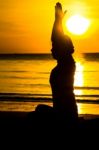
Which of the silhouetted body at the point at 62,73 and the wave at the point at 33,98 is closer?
the silhouetted body at the point at 62,73

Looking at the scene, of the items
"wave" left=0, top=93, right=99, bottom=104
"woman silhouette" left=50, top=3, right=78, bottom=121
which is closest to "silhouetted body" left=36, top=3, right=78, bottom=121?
"woman silhouette" left=50, top=3, right=78, bottom=121

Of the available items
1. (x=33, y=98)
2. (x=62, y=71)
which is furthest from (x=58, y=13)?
(x=33, y=98)

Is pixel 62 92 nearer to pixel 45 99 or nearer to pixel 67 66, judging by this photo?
pixel 67 66

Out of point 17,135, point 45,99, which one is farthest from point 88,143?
point 45,99

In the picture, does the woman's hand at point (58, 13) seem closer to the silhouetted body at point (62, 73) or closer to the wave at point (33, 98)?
the silhouetted body at point (62, 73)

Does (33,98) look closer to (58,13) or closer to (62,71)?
(62,71)

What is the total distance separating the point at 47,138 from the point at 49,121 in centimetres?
40

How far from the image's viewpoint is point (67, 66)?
348 inches

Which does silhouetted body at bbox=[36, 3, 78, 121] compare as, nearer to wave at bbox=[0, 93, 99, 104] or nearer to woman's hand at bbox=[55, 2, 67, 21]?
woman's hand at bbox=[55, 2, 67, 21]

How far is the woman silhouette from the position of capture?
8695 millimetres

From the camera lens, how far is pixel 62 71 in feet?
28.9

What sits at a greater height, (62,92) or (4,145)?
(62,92)

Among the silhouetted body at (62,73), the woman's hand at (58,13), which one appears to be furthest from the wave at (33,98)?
the woman's hand at (58,13)

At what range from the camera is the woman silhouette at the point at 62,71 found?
8.70 metres
